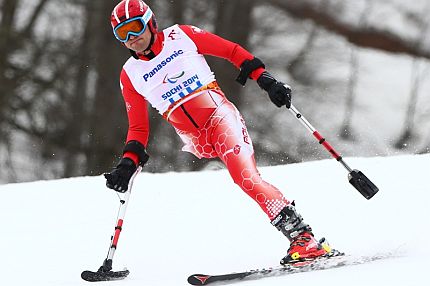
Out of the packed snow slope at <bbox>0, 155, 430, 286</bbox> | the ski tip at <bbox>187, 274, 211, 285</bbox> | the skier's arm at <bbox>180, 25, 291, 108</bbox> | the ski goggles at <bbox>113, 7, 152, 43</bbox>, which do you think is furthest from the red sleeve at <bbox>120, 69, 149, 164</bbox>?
the ski tip at <bbox>187, 274, 211, 285</bbox>

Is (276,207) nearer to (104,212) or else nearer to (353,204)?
(353,204)

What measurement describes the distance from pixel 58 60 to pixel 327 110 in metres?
5.37

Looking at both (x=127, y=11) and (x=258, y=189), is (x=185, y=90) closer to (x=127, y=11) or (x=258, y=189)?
(x=127, y=11)

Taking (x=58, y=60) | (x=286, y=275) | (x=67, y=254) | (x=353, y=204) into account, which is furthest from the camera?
(x=58, y=60)

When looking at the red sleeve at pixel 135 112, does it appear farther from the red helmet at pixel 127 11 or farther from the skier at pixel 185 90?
the red helmet at pixel 127 11

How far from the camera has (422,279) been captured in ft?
13.9

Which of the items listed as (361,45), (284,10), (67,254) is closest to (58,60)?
(284,10)

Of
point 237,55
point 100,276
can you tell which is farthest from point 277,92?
point 100,276

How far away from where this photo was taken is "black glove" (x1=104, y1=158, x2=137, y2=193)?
555 centimetres

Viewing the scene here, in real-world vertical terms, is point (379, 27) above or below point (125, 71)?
above

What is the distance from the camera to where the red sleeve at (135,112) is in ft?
18.5

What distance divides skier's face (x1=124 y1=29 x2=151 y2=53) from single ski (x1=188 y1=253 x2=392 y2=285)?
130 centimetres

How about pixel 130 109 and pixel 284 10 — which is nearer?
pixel 130 109

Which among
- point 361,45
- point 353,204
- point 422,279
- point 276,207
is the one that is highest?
point 361,45
